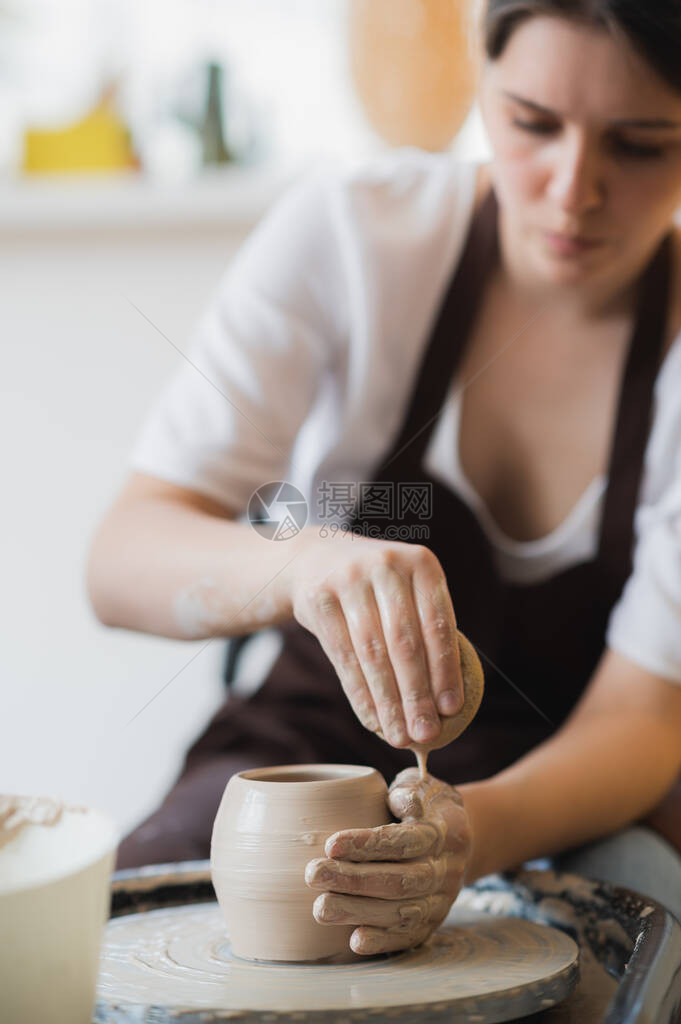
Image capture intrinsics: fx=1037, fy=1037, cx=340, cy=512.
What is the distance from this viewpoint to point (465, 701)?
1.44 ft

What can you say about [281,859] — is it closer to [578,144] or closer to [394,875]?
[394,875]

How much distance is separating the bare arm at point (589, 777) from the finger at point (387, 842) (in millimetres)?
92

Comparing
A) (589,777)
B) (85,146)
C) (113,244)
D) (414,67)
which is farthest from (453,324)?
(85,146)

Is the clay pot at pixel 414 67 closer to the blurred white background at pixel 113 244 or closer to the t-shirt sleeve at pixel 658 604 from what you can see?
the blurred white background at pixel 113 244

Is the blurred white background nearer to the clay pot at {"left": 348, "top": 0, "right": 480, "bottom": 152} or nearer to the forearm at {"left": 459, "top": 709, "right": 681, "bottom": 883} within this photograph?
the clay pot at {"left": 348, "top": 0, "right": 480, "bottom": 152}

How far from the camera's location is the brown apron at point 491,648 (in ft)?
2.14

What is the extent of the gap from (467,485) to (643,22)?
279mm

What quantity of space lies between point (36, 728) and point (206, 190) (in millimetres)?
889

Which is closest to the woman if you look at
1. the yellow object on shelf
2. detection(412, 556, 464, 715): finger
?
detection(412, 556, 464, 715): finger

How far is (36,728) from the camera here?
628mm

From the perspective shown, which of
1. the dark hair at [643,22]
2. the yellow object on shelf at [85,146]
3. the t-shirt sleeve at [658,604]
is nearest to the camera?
the dark hair at [643,22]

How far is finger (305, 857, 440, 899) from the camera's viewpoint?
0.42 metres

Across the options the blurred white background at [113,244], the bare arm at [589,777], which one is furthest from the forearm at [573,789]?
the blurred white background at [113,244]

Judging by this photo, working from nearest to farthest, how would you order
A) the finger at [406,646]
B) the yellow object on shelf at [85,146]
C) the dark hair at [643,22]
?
1. the finger at [406,646]
2. the dark hair at [643,22]
3. the yellow object on shelf at [85,146]
